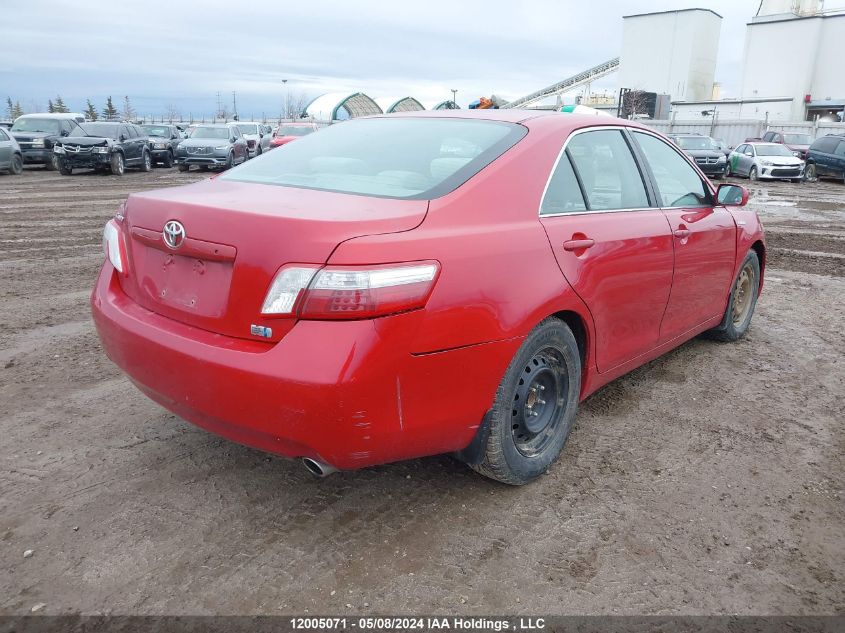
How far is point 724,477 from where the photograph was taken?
314 cm

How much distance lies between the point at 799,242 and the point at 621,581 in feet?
31.8

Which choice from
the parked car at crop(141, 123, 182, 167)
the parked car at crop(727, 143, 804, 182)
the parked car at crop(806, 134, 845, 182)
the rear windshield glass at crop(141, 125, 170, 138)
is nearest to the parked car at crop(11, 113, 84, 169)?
the parked car at crop(141, 123, 182, 167)

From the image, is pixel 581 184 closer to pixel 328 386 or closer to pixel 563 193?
pixel 563 193

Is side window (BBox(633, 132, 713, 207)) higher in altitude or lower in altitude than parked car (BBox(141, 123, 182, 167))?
higher

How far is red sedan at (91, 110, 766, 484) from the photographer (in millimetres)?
2229

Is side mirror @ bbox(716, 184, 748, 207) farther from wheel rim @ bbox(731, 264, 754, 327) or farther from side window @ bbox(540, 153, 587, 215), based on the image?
Answer: side window @ bbox(540, 153, 587, 215)

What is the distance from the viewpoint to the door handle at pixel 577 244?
2936mm

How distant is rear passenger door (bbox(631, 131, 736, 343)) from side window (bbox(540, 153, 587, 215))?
863 mm

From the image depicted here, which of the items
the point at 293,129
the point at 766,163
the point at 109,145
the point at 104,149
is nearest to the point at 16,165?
the point at 104,149

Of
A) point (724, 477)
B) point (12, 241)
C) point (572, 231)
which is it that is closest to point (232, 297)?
point (572, 231)

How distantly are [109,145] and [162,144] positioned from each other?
4.04 metres

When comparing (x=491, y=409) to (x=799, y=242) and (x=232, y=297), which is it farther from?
(x=799, y=242)

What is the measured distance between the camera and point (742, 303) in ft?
17.1

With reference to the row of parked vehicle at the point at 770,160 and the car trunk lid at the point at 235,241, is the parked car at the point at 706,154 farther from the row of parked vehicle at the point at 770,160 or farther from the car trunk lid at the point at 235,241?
the car trunk lid at the point at 235,241
